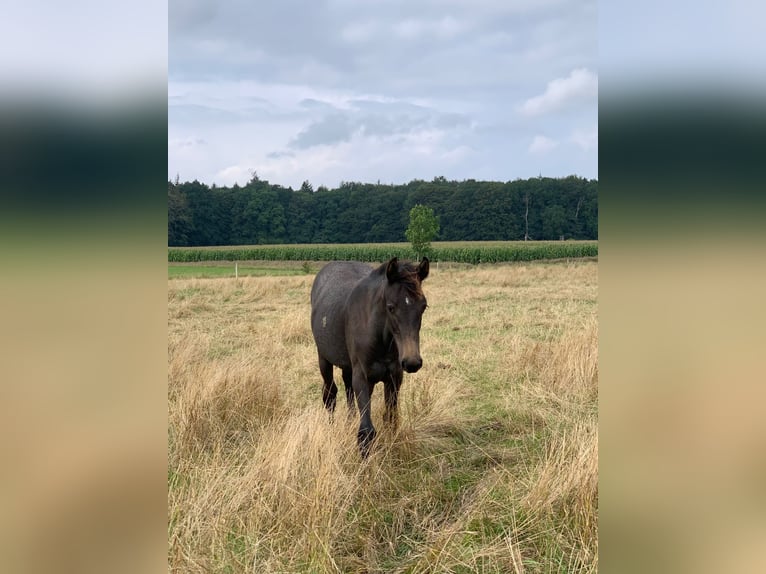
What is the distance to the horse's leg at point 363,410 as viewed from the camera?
450 centimetres

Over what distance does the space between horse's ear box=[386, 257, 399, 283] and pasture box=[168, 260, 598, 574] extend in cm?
126

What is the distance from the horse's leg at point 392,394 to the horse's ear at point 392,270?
103 centimetres

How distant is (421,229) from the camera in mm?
50250

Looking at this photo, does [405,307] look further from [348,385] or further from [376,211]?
[376,211]

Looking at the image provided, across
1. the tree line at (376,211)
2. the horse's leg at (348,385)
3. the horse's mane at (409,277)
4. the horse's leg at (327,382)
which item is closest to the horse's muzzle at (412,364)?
the horse's mane at (409,277)

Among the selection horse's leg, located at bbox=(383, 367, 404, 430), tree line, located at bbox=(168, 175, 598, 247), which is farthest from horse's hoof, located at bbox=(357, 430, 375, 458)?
tree line, located at bbox=(168, 175, 598, 247)

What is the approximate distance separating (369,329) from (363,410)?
750mm

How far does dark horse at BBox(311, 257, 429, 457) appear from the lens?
425cm

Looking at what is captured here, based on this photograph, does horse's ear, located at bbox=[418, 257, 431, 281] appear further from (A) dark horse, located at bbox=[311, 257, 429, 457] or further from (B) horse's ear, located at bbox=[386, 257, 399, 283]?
(B) horse's ear, located at bbox=[386, 257, 399, 283]

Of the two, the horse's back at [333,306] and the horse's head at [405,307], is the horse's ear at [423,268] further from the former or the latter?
the horse's back at [333,306]
